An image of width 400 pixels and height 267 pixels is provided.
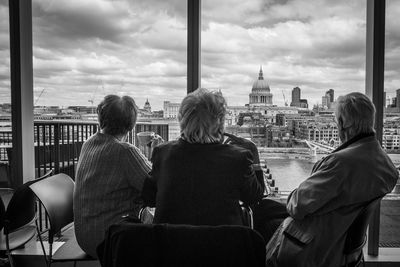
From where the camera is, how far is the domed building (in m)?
2.79

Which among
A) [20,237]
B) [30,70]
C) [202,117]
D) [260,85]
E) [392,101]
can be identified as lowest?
[20,237]

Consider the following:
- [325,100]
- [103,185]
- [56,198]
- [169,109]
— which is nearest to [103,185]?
[103,185]

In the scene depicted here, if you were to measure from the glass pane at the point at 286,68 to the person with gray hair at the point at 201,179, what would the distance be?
106cm

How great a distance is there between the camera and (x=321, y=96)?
108 inches

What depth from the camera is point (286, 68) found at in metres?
2.75

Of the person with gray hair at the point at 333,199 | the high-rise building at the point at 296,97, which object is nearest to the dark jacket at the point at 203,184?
the person with gray hair at the point at 333,199

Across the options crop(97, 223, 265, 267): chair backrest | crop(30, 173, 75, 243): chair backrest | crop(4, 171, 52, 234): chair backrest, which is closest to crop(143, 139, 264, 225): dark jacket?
crop(97, 223, 265, 267): chair backrest

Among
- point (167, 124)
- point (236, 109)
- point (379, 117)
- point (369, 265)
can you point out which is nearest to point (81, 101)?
point (167, 124)

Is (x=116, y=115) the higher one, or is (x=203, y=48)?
(x=203, y=48)

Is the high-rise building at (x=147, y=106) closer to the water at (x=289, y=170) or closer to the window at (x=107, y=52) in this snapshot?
the window at (x=107, y=52)

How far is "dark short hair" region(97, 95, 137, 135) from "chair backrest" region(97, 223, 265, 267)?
0.93 m

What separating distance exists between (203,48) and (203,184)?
148 centimetres

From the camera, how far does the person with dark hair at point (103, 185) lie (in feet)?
6.13

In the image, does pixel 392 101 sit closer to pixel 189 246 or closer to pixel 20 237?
pixel 189 246
